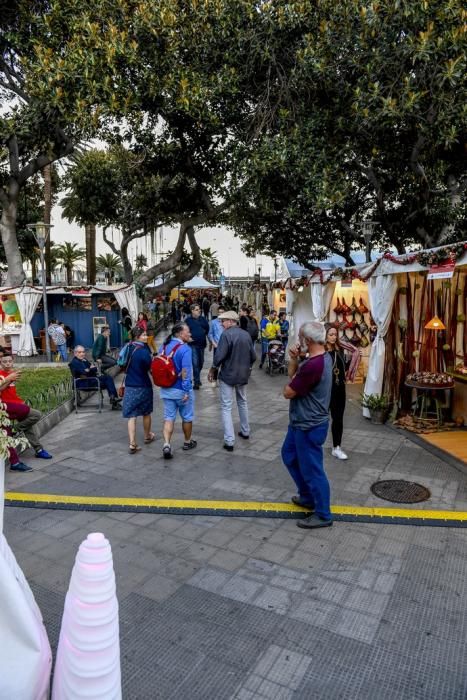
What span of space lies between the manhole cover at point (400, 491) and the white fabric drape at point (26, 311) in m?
13.3

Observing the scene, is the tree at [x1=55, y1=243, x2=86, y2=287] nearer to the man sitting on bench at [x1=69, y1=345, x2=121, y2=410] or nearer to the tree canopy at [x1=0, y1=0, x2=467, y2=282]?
the tree canopy at [x1=0, y1=0, x2=467, y2=282]

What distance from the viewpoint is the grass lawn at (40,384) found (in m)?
8.62

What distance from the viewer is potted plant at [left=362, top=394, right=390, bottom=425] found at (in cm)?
797

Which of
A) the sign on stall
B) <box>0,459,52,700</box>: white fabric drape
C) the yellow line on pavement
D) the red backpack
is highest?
the sign on stall

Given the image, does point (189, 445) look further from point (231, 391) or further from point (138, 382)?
point (138, 382)

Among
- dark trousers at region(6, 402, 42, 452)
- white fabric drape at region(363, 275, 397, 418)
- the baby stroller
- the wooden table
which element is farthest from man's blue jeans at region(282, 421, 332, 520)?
the baby stroller

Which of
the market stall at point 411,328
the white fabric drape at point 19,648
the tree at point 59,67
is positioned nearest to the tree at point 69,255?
the tree at point 59,67

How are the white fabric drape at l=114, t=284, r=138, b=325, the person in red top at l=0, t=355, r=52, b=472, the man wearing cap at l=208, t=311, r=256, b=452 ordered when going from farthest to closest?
the white fabric drape at l=114, t=284, r=138, b=325
the man wearing cap at l=208, t=311, r=256, b=452
the person in red top at l=0, t=355, r=52, b=472

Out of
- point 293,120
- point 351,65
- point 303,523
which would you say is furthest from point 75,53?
point 303,523

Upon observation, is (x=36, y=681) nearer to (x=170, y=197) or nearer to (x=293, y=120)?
(x=293, y=120)

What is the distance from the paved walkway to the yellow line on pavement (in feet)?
0.51

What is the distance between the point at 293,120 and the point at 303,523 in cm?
1017

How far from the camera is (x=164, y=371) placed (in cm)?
599

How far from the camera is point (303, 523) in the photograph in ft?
14.4
